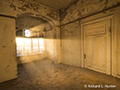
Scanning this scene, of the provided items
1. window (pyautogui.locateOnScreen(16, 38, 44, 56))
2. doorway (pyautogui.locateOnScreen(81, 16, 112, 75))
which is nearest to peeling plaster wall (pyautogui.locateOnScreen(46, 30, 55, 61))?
window (pyautogui.locateOnScreen(16, 38, 44, 56))

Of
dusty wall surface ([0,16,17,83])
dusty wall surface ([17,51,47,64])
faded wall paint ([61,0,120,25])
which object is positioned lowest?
dusty wall surface ([17,51,47,64])

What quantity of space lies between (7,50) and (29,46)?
2505mm

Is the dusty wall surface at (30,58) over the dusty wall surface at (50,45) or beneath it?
beneath

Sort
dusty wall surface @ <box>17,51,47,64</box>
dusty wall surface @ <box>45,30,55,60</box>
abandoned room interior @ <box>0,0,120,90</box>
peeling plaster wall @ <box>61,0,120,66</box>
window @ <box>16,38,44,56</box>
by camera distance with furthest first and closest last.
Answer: dusty wall surface @ <box>45,30,55,60</box>
window @ <box>16,38,44,56</box>
dusty wall surface @ <box>17,51,47,64</box>
peeling plaster wall @ <box>61,0,120,66</box>
abandoned room interior @ <box>0,0,120,90</box>

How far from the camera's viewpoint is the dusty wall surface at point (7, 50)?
7.10ft

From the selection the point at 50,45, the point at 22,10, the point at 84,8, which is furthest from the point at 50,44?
the point at 84,8

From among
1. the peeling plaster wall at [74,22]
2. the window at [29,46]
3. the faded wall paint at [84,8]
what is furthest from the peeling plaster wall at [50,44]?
the faded wall paint at [84,8]

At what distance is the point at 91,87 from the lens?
1.77 metres

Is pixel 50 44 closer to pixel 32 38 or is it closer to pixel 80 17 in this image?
pixel 32 38

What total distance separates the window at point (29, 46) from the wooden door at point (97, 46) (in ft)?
12.8

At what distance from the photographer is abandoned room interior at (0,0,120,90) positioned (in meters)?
1.99

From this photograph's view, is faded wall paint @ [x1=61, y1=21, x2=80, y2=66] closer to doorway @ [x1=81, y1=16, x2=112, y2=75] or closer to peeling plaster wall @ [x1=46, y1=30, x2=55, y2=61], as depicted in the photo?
doorway @ [x1=81, y1=16, x2=112, y2=75]

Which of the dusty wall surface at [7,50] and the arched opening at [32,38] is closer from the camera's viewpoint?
the dusty wall surface at [7,50]

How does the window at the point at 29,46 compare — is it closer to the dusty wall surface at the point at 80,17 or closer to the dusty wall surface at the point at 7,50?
the dusty wall surface at the point at 7,50
